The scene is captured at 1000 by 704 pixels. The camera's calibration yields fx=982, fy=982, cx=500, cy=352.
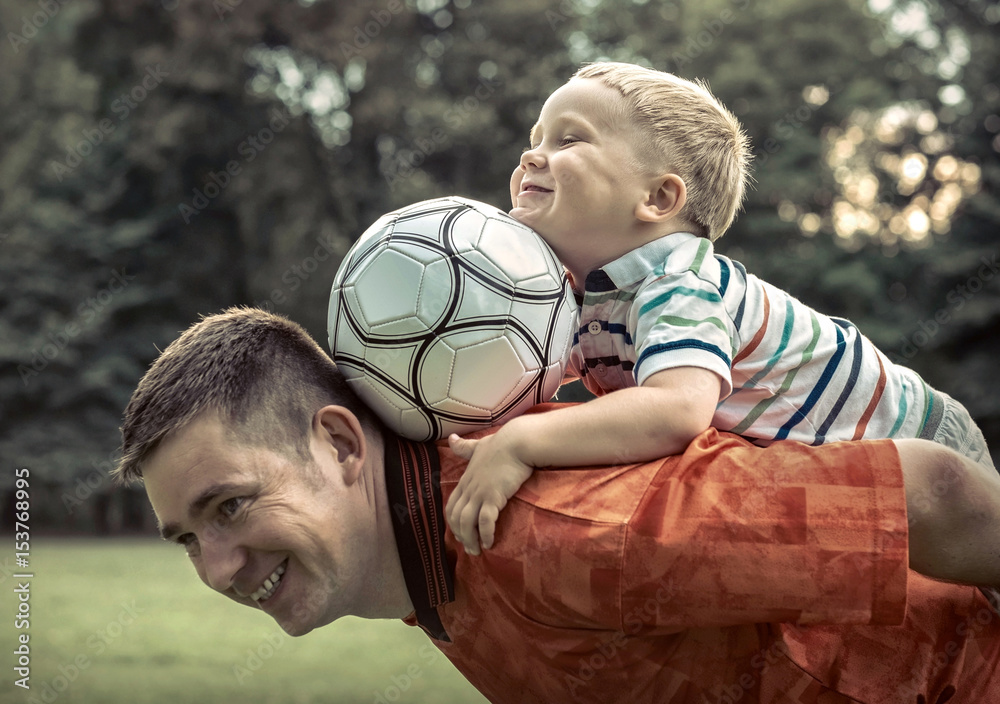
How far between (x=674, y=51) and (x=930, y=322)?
1235 centimetres

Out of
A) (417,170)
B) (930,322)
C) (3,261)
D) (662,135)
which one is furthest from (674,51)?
(662,135)

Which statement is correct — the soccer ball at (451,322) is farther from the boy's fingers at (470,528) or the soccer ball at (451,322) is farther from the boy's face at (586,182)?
the boy's fingers at (470,528)

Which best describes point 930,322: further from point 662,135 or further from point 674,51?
point 662,135

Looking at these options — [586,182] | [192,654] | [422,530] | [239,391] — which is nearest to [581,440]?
[422,530]

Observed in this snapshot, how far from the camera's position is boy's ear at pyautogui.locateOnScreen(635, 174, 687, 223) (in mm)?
2795

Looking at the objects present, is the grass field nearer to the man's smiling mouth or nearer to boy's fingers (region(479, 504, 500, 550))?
the man's smiling mouth

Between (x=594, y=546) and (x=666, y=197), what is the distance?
1.13m

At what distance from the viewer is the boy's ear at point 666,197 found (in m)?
2.79

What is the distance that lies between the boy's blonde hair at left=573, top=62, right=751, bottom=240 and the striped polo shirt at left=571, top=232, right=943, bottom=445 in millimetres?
197

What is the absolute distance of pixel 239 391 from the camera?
256cm

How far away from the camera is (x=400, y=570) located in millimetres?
2656

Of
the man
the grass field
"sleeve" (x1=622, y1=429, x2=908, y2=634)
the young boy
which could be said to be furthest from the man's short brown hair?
the grass field

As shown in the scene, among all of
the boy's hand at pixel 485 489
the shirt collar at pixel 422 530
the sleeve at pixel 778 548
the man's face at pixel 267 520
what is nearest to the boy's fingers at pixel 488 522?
the boy's hand at pixel 485 489

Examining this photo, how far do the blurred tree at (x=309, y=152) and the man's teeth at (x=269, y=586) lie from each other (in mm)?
23643
